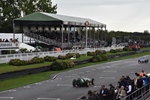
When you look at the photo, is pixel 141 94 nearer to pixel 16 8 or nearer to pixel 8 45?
pixel 8 45

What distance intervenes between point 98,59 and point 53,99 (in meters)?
29.3

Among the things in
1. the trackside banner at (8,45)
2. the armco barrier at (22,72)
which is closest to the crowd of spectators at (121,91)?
the armco barrier at (22,72)

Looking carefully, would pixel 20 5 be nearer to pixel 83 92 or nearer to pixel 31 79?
pixel 31 79

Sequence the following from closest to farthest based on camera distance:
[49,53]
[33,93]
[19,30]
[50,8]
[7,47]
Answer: [33,93]
[7,47]
[49,53]
[19,30]
[50,8]

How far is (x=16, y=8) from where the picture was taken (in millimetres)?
88188

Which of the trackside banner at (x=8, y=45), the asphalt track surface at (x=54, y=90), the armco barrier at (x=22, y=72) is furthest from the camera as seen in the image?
the trackside banner at (x=8, y=45)

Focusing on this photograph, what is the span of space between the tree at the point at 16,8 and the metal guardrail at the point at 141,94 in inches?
2572

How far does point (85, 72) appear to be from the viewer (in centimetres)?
3794

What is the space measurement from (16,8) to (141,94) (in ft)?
239

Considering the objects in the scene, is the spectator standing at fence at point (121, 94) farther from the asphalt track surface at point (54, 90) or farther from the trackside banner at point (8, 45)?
the trackside banner at point (8, 45)

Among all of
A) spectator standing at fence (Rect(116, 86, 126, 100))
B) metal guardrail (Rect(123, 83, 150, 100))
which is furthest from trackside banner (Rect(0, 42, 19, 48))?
spectator standing at fence (Rect(116, 86, 126, 100))

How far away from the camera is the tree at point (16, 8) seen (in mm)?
83312

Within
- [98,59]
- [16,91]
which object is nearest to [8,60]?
[16,91]

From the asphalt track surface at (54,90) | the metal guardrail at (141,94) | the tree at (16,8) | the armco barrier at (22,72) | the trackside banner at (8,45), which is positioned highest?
the tree at (16,8)
